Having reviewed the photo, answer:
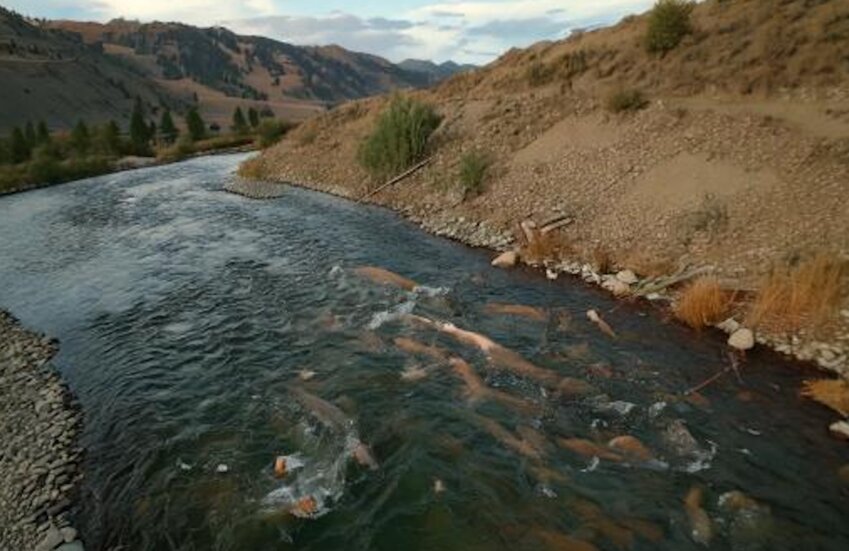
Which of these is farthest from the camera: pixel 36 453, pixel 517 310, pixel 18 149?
pixel 18 149

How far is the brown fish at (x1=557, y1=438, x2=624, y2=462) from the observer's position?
977 cm

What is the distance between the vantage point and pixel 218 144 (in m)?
61.6

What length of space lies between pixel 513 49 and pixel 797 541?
33680 mm

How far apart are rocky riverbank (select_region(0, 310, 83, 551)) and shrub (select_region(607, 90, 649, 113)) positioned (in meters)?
20.7

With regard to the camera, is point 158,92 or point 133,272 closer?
point 133,272

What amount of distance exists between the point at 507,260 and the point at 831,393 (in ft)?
31.3

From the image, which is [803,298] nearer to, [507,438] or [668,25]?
[507,438]

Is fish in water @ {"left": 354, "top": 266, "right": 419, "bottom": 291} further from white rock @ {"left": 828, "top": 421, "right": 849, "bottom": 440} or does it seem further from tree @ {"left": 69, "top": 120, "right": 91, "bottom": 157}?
tree @ {"left": 69, "top": 120, "right": 91, "bottom": 157}

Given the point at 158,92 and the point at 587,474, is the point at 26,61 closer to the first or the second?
the point at 158,92

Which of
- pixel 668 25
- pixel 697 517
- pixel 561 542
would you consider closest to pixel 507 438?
pixel 561 542

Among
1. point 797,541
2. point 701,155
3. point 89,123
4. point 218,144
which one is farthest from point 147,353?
point 89,123

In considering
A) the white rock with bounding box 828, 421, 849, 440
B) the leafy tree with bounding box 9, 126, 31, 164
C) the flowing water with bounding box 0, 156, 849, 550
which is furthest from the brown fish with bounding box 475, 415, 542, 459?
the leafy tree with bounding box 9, 126, 31, 164

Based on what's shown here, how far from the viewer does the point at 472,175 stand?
24.3m

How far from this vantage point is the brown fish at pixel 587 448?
32.0ft
